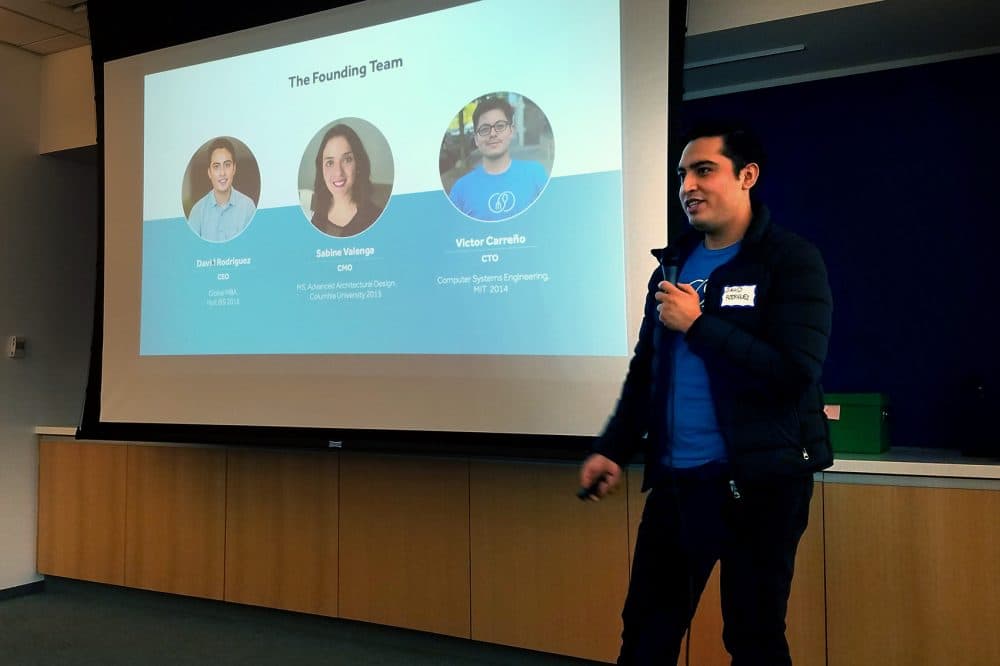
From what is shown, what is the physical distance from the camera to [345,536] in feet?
10.1

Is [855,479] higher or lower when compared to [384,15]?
lower

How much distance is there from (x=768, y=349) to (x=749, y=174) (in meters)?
0.37

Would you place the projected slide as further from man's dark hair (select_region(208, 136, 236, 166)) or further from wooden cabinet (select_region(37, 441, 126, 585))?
wooden cabinet (select_region(37, 441, 126, 585))

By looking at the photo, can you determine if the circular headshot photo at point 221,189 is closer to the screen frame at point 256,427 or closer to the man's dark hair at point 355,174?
the man's dark hair at point 355,174

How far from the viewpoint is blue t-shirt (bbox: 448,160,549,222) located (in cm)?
244

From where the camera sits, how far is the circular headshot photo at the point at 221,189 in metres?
2.96

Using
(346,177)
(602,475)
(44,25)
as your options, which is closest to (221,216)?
(346,177)

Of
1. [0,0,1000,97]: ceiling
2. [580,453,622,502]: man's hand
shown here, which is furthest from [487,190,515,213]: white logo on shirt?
[580,453,622,502]: man's hand

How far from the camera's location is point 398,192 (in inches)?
Answer: 105

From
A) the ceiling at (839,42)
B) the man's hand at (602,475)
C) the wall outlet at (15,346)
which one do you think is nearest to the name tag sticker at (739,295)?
the man's hand at (602,475)

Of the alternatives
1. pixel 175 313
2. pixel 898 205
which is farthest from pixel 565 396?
pixel 175 313

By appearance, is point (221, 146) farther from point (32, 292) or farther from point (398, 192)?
point (32, 292)

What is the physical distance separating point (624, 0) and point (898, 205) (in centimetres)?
120

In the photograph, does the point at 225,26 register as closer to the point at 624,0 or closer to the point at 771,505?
the point at 624,0
